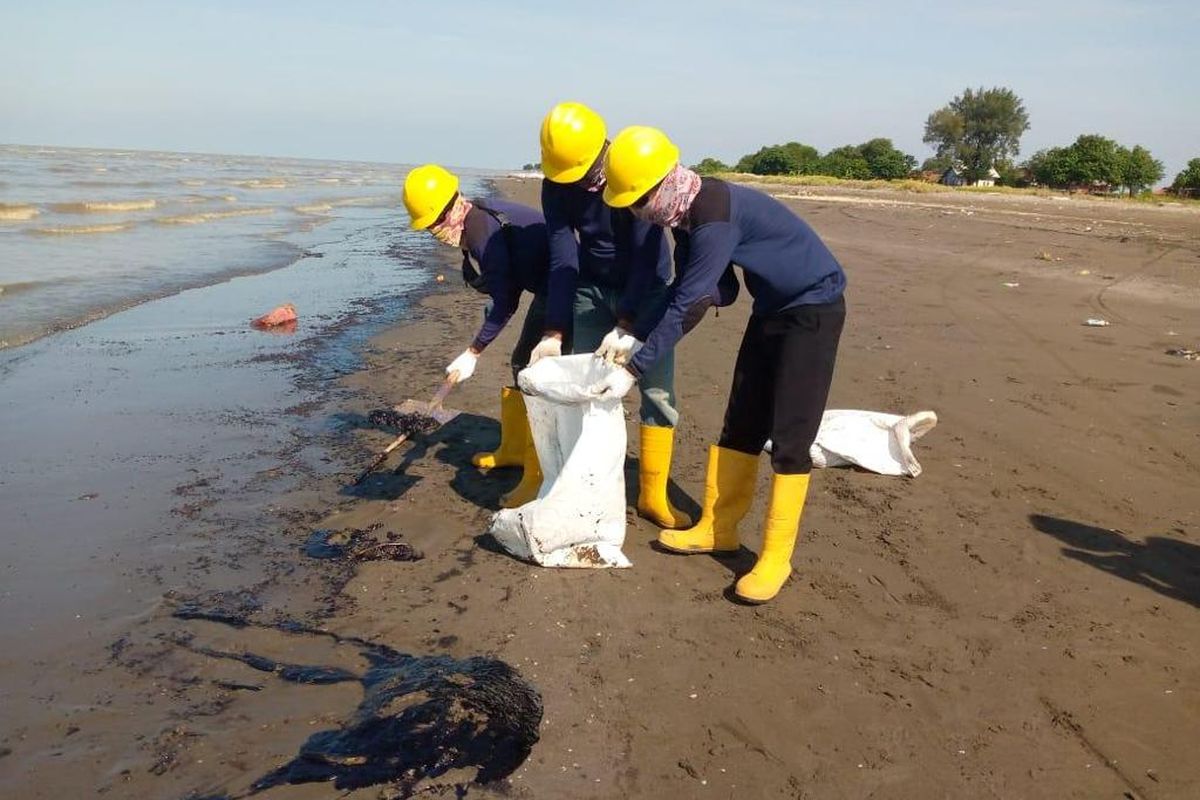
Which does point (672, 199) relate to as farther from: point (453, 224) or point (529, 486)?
point (529, 486)

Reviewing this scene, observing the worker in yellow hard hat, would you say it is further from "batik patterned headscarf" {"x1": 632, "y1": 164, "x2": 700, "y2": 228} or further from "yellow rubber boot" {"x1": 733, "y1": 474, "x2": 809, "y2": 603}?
"yellow rubber boot" {"x1": 733, "y1": 474, "x2": 809, "y2": 603}

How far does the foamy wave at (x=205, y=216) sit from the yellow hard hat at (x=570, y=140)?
16643 mm

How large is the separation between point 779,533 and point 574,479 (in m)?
0.89

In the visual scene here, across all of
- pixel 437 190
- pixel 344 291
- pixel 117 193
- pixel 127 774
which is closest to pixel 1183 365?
pixel 437 190

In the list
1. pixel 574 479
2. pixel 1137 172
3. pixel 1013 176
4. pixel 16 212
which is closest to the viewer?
pixel 574 479

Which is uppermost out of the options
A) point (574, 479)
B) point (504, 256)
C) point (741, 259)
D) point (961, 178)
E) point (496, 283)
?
point (961, 178)

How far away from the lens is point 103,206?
64.6 feet

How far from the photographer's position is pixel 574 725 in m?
2.70

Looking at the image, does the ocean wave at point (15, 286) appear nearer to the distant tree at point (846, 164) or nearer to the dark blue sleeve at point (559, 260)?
the dark blue sleeve at point (559, 260)

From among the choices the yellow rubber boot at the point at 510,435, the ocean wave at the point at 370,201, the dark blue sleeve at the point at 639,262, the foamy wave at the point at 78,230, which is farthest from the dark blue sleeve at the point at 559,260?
the ocean wave at the point at 370,201

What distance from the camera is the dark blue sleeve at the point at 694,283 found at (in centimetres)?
325

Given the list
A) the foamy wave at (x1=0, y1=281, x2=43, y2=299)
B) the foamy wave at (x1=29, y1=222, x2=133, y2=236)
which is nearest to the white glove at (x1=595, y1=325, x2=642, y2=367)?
the foamy wave at (x1=0, y1=281, x2=43, y2=299)

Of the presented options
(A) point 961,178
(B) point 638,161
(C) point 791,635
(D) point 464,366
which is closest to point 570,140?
(B) point 638,161

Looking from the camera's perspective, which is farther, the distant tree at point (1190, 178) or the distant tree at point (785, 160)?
the distant tree at point (785, 160)
